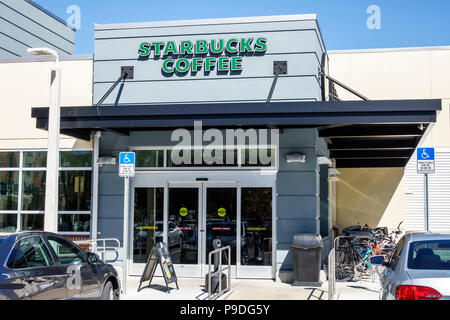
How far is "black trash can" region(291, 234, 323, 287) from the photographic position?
1255 cm

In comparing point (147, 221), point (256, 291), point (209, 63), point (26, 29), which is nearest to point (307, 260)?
point (256, 291)

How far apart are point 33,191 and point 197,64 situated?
580cm

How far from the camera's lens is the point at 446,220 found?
2014 centimetres

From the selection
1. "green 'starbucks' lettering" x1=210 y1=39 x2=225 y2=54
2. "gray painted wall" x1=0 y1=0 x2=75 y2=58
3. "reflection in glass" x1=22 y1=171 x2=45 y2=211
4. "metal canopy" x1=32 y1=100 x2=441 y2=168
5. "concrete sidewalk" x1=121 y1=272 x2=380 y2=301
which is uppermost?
"gray painted wall" x1=0 y1=0 x2=75 y2=58

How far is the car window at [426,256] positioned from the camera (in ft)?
21.5

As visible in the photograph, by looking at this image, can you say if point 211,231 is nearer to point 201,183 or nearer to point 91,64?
point 201,183

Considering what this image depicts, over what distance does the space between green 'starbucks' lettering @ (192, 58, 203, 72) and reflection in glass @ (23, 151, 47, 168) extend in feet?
16.3

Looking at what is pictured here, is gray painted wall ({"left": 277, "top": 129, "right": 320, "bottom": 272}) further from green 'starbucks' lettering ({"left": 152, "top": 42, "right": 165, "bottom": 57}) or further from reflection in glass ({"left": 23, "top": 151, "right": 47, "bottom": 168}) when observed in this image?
reflection in glass ({"left": 23, "top": 151, "right": 47, "bottom": 168})

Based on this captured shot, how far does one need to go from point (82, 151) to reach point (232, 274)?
5.21 metres

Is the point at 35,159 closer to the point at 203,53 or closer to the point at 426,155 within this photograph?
the point at 203,53

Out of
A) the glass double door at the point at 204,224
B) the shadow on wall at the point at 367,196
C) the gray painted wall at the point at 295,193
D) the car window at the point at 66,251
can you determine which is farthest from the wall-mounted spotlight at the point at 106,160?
the shadow on wall at the point at 367,196

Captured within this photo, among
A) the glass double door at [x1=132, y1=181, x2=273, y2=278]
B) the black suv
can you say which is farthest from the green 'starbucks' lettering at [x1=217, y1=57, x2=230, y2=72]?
the black suv

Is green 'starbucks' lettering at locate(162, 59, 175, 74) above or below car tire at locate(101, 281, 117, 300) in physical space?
above
